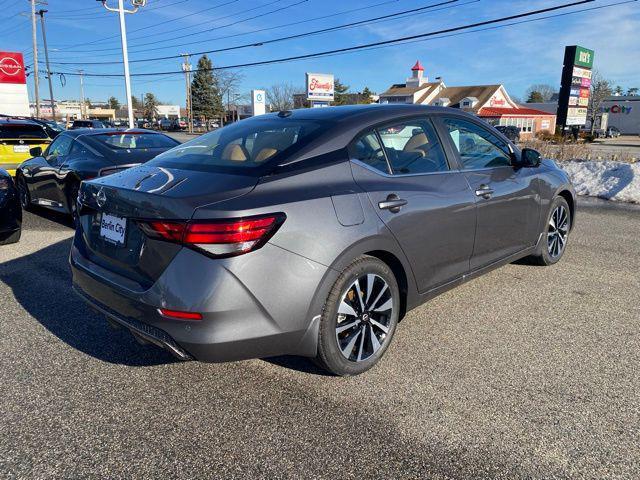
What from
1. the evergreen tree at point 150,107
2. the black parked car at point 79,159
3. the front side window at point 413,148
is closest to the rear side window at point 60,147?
the black parked car at point 79,159

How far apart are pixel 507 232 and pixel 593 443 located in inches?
82.4

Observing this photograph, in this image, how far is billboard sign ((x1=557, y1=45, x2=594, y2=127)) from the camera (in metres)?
30.3

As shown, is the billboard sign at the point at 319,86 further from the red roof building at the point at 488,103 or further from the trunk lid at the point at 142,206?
the trunk lid at the point at 142,206

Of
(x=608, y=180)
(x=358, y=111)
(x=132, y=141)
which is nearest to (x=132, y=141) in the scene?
(x=132, y=141)

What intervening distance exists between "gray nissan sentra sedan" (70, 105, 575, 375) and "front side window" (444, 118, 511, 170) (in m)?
0.03

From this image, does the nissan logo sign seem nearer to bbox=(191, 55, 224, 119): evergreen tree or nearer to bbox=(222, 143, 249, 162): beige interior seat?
bbox=(222, 143, 249, 162): beige interior seat

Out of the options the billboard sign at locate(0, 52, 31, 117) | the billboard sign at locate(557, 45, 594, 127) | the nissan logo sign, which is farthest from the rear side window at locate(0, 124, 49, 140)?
the nissan logo sign

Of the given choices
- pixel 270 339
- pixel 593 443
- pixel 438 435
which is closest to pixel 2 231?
pixel 270 339

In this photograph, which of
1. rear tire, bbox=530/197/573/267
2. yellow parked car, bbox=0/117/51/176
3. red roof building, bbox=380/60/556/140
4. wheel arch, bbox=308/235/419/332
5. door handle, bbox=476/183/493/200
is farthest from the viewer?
red roof building, bbox=380/60/556/140

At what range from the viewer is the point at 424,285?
135 inches

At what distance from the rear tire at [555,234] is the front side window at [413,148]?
6.27ft

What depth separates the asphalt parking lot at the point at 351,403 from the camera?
2.31 meters

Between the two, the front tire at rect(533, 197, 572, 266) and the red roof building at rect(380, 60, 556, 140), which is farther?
the red roof building at rect(380, 60, 556, 140)

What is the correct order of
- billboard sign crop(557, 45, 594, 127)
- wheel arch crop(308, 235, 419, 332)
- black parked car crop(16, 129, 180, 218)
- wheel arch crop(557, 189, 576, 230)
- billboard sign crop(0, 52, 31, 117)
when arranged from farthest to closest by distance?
billboard sign crop(0, 52, 31, 117) → billboard sign crop(557, 45, 594, 127) → black parked car crop(16, 129, 180, 218) → wheel arch crop(557, 189, 576, 230) → wheel arch crop(308, 235, 419, 332)
